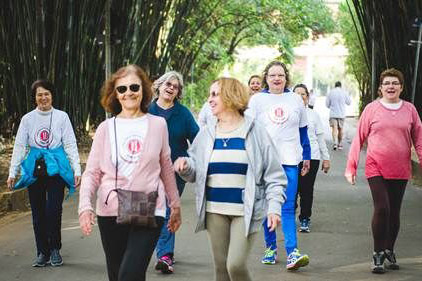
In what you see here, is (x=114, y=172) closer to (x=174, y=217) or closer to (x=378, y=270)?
(x=174, y=217)

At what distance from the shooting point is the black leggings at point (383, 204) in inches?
237

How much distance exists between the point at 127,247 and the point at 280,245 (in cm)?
334

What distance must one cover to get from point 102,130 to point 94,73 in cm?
1020

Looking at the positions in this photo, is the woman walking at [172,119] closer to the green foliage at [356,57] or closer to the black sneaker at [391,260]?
the black sneaker at [391,260]

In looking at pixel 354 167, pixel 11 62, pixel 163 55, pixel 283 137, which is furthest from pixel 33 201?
pixel 163 55

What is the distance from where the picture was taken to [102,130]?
4164mm

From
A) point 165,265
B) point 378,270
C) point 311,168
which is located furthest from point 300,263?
point 311,168

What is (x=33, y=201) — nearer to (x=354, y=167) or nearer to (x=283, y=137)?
(x=283, y=137)

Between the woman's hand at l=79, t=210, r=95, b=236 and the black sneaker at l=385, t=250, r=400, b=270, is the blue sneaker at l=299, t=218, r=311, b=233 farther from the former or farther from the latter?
the woman's hand at l=79, t=210, r=95, b=236

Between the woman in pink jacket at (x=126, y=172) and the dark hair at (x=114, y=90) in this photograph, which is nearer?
the woman in pink jacket at (x=126, y=172)

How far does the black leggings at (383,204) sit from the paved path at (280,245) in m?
0.22

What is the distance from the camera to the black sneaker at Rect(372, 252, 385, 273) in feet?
19.6

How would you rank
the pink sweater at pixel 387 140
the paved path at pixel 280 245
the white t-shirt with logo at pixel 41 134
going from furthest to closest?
the white t-shirt with logo at pixel 41 134 < the pink sweater at pixel 387 140 < the paved path at pixel 280 245

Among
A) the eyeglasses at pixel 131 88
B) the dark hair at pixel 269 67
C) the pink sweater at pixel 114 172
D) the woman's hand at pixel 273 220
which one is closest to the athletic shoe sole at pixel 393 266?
the dark hair at pixel 269 67
